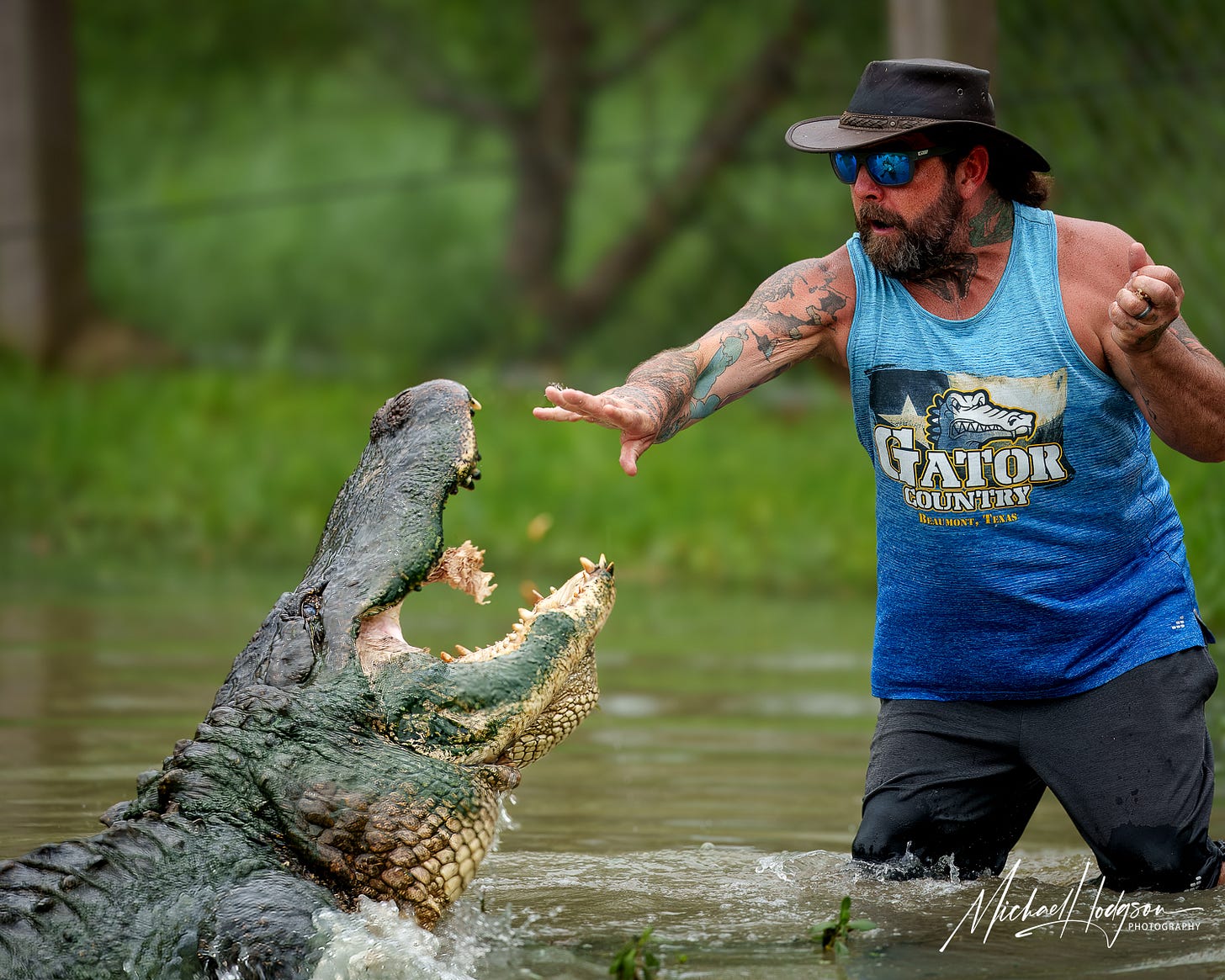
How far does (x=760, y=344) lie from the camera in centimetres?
381

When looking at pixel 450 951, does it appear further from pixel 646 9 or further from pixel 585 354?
pixel 646 9

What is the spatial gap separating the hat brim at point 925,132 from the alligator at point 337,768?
0.94m

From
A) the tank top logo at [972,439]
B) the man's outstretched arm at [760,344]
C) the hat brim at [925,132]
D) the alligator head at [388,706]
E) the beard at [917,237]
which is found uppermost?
the hat brim at [925,132]

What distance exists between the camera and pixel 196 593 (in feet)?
26.8

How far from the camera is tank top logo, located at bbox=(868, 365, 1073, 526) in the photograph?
3539 millimetres

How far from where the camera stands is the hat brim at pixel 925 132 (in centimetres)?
358

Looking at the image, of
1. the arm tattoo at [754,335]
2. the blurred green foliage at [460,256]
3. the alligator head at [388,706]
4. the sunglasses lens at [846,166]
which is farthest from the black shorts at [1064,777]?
the blurred green foliage at [460,256]

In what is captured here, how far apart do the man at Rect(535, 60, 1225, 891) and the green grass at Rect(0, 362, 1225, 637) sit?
15.4 ft

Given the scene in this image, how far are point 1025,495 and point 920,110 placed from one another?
85cm

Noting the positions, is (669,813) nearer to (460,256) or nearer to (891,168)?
(891,168)

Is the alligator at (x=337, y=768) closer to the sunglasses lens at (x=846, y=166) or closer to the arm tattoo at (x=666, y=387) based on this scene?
the arm tattoo at (x=666, y=387)

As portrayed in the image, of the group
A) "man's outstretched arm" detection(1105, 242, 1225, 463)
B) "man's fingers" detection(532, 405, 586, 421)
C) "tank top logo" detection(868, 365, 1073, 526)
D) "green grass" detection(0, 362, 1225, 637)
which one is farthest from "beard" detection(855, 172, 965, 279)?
"green grass" detection(0, 362, 1225, 637)

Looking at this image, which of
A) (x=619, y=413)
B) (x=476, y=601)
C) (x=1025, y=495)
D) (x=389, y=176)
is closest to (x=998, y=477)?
(x=1025, y=495)

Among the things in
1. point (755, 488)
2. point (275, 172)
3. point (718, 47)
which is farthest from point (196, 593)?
point (275, 172)
